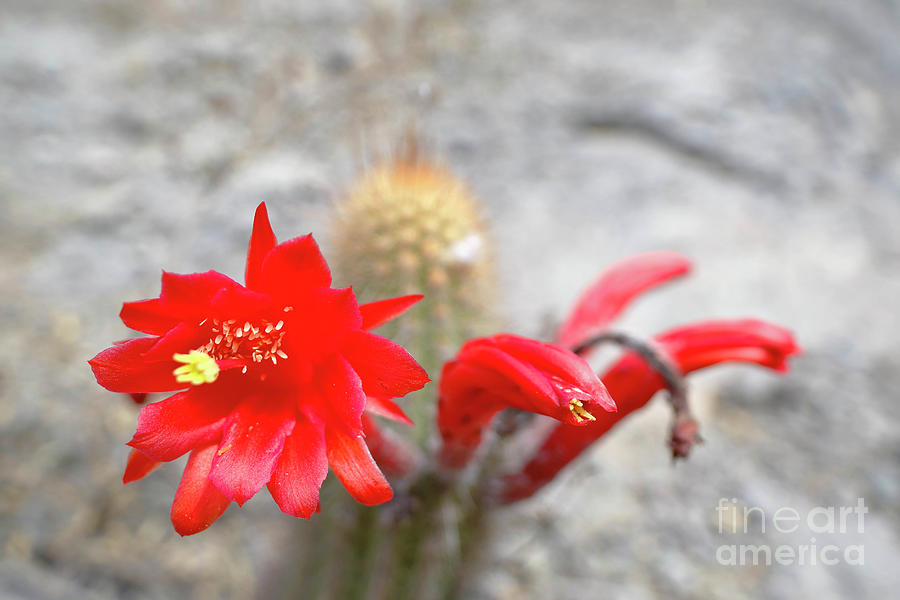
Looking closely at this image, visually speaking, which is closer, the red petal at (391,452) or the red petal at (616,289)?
the red petal at (391,452)

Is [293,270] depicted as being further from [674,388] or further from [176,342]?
[674,388]

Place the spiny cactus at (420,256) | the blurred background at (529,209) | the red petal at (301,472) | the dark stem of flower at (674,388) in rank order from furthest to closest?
the blurred background at (529,209), the spiny cactus at (420,256), the dark stem of flower at (674,388), the red petal at (301,472)

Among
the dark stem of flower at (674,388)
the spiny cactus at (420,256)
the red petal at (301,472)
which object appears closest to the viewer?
the red petal at (301,472)

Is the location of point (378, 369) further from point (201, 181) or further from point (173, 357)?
point (201, 181)

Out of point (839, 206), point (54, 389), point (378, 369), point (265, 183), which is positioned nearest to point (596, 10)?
point (839, 206)

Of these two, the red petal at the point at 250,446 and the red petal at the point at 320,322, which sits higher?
the red petal at the point at 320,322

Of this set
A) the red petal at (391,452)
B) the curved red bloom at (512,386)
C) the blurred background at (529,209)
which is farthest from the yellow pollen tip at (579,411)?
the blurred background at (529,209)

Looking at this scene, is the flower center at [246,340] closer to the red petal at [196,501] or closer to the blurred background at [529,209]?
the red petal at [196,501]
